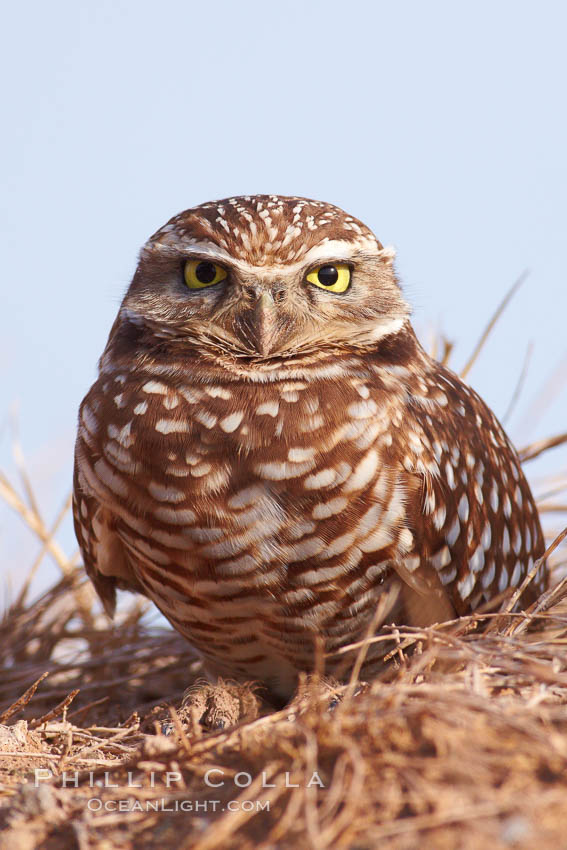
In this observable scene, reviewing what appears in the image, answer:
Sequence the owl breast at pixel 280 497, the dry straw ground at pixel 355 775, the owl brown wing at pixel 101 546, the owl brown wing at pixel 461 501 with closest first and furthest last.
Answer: the dry straw ground at pixel 355 775 → the owl breast at pixel 280 497 → the owl brown wing at pixel 461 501 → the owl brown wing at pixel 101 546

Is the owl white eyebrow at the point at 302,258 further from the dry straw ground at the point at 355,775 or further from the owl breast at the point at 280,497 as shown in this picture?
the dry straw ground at the point at 355,775

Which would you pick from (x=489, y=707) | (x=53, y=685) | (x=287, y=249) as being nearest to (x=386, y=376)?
(x=287, y=249)

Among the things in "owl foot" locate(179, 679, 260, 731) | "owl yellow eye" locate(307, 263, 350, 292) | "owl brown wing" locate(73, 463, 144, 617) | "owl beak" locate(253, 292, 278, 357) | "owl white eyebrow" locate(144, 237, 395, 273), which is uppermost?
"owl white eyebrow" locate(144, 237, 395, 273)

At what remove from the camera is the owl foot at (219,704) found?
10.1 feet

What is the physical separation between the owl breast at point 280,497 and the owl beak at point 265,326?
0.41ft

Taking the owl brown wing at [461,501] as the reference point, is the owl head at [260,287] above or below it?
above

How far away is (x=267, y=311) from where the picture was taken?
2926 mm

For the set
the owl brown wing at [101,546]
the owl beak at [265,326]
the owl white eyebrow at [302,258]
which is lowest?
the owl brown wing at [101,546]

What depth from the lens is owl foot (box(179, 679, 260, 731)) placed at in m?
3.07

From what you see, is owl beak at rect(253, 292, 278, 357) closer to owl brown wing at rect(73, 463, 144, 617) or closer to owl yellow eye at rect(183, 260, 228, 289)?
owl yellow eye at rect(183, 260, 228, 289)

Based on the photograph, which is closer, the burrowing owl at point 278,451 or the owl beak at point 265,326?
the burrowing owl at point 278,451

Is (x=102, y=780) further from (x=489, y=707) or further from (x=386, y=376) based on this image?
(x=386, y=376)

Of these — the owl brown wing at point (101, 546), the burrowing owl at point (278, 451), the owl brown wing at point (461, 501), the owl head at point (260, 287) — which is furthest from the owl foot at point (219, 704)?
the owl head at point (260, 287)

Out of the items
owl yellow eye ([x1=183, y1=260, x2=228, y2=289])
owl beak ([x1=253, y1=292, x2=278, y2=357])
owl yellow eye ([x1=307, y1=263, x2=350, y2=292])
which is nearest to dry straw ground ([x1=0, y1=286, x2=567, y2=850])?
owl beak ([x1=253, y1=292, x2=278, y2=357])
